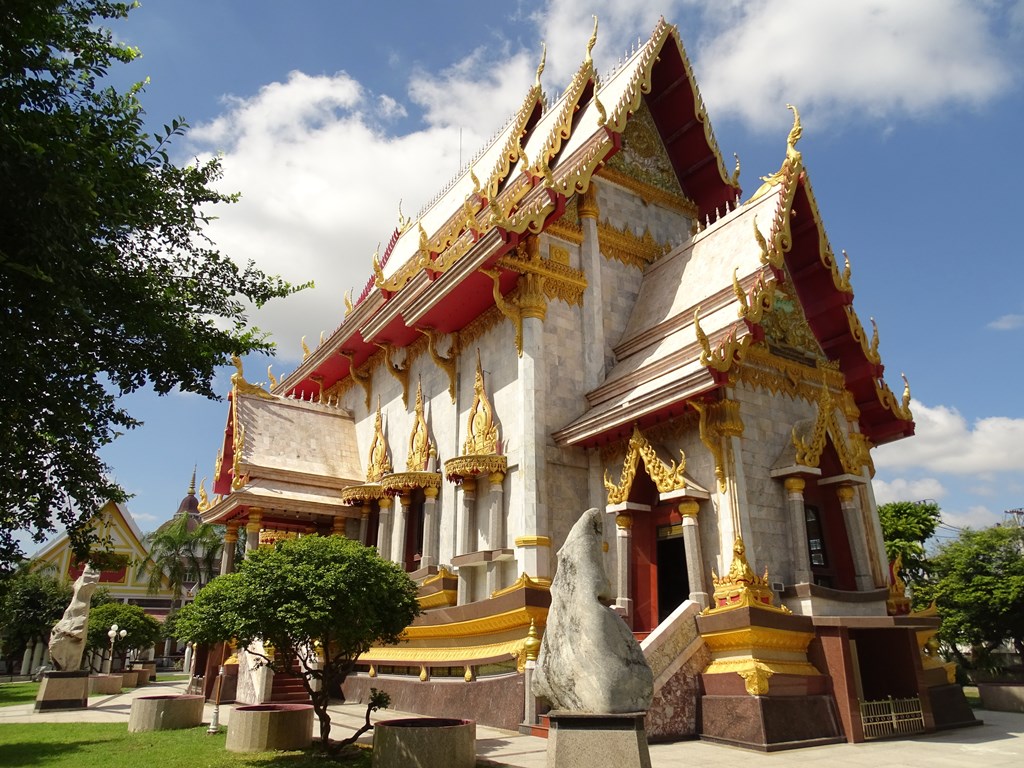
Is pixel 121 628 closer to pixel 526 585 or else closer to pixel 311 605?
pixel 526 585

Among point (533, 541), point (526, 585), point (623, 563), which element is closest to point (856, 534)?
point (623, 563)

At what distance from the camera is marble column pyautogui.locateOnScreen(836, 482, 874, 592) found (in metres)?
11.3

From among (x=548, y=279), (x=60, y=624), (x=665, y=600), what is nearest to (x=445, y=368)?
(x=548, y=279)

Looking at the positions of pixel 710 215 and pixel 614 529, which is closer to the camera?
pixel 614 529

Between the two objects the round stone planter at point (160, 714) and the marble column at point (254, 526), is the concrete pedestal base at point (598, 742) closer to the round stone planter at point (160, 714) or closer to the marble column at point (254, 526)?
the round stone planter at point (160, 714)

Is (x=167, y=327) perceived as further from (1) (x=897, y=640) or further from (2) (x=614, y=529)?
(1) (x=897, y=640)

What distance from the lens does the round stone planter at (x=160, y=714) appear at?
35.1 ft

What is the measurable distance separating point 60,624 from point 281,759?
1191 cm

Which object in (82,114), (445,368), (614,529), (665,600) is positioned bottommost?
(665,600)

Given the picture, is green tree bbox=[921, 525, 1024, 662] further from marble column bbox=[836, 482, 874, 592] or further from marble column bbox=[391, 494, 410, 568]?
marble column bbox=[391, 494, 410, 568]

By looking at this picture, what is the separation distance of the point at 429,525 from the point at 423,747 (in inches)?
315

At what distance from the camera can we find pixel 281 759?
317 inches

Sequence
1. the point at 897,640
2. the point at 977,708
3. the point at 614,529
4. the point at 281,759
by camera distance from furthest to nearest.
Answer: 1. the point at 977,708
2. the point at 614,529
3. the point at 897,640
4. the point at 281,759

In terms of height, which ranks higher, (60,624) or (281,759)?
(60,624)
